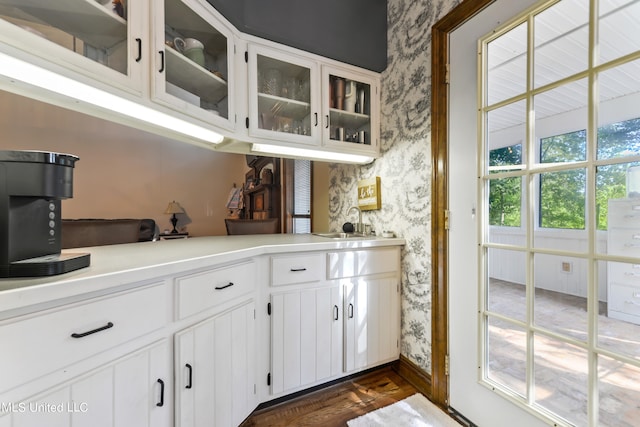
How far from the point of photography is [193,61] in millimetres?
1391

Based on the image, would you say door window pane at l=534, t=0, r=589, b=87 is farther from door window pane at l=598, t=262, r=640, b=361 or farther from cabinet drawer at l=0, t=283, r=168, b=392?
cabinet drawer at l=0, t=283, r=168, b=392

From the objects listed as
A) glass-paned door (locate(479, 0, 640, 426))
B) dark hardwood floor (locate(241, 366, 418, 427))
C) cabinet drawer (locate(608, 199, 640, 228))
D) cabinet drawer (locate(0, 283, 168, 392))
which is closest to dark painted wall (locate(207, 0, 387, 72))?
glass-paned door (locate(479, 0, 640, 426))

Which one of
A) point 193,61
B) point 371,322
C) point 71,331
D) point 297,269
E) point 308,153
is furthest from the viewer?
point 308,153

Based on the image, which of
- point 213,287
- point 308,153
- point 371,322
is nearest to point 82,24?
point 213,287

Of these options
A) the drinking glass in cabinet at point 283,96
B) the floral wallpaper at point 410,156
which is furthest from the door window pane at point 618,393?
the drinking glass in cabinet at point 283,96

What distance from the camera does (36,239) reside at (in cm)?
74

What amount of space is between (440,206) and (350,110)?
3.31 ft

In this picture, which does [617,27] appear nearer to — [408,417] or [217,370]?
[408,417]

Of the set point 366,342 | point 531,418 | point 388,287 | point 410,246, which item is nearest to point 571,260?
point 531,418

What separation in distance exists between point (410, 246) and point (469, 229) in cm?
44

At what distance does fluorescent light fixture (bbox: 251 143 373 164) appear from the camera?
1.78 m

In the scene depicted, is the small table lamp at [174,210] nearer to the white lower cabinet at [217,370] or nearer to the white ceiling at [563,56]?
the white lower cabinet at [217,370]

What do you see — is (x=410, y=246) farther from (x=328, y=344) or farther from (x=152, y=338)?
(x=152, y=338)

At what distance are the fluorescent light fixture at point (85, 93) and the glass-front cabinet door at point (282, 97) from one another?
0.37m
